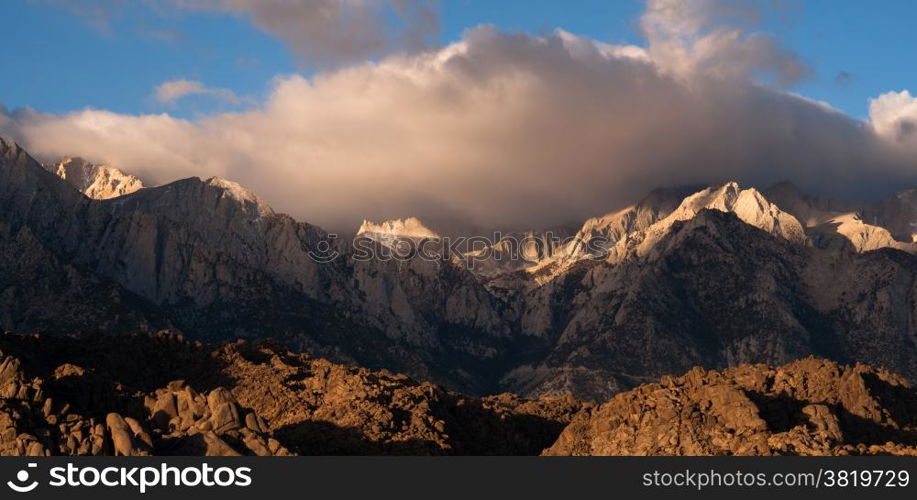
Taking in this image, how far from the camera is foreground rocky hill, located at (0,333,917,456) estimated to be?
377 feet

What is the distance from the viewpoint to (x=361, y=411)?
497 ft

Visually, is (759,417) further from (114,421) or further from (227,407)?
(114,421)

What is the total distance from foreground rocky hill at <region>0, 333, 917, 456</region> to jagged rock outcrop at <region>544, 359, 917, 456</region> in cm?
20

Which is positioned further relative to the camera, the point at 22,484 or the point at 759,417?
the point at 759,417

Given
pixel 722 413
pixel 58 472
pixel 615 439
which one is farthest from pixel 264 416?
pixel 58 472

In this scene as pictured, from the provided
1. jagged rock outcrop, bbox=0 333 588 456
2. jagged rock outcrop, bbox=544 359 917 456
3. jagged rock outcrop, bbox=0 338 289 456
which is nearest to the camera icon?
jagged rock outcrop, bbox=0 338 289 456

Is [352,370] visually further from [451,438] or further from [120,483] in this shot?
[120,483]

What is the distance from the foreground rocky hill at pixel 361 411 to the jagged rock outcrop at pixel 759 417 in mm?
201

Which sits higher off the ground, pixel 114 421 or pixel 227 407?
pixel 227 407

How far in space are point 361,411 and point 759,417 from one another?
136ft

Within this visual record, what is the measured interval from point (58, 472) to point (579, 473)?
106ft

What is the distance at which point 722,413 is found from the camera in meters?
134

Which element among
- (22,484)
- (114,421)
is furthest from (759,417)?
(22,484)

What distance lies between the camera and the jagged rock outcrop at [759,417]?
127m
